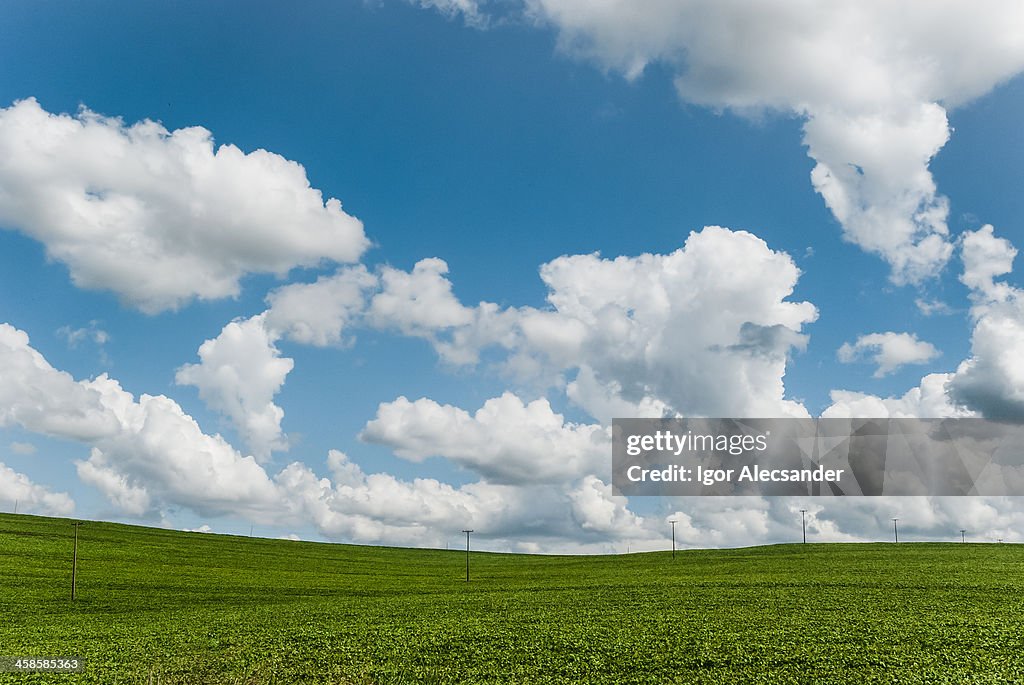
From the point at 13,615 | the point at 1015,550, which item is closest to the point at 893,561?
the point at 1015,550

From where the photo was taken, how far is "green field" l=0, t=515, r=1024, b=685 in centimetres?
3186

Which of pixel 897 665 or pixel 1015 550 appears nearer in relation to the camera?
pixel 897 665

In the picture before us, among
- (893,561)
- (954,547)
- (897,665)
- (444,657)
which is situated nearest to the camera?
(897,665)

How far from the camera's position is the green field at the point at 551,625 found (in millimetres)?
31859

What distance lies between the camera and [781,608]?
1779 inches

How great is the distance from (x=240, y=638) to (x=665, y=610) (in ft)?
82.1

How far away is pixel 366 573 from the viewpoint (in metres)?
97.4

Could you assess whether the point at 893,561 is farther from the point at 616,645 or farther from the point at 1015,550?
the point at 616,645

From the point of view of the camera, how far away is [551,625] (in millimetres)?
41031

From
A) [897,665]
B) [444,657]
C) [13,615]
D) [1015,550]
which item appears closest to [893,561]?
[1015,550]

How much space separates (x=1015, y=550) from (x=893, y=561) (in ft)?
→ 77.7

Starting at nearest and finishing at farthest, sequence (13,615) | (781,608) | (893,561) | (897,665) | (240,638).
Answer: (897,665) → (240,638) → (781,608) → (13,615) → (893,561)

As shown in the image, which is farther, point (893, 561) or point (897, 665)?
point (893, 561)

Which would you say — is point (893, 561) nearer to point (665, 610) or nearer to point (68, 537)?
point (665, 610)
